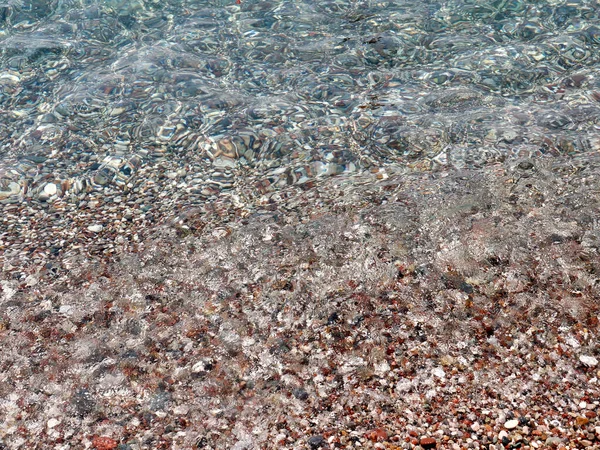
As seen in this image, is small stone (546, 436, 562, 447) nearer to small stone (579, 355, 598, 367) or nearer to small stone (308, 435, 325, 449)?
small stone (579, 355, 598, 367)

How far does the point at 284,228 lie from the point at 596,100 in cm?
302

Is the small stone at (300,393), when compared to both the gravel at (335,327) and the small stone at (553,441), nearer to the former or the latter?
the gravel at (335,327)

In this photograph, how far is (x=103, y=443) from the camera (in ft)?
9.59

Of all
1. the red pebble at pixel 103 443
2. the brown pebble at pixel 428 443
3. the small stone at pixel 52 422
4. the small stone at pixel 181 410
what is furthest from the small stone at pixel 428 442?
the small stone at pixel 52 422

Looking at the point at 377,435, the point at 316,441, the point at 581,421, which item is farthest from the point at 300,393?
the point at 581,421

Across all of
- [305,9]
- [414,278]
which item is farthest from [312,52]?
[414,278]

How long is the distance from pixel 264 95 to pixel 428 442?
365 centimetres

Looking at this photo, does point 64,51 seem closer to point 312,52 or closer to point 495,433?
point 312,52

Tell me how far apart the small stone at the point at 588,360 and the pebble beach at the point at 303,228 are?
0.5 inches

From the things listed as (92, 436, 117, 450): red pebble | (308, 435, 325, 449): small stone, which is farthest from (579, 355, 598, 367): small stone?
(92, 436, 117, 450): red pebble

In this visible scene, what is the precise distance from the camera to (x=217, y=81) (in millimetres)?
5758

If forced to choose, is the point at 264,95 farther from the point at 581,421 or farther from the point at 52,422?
the point at 581,421

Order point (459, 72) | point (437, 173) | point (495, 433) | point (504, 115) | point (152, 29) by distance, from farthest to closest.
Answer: point (152, 29) < point (459, 72) < point (504, 115) < point (437, 173) < point (495, 433)

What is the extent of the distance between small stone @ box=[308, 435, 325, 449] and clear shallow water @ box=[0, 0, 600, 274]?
6.89 feet
